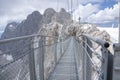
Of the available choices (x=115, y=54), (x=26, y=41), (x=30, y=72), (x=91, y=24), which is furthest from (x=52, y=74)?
(x=91, y=24)

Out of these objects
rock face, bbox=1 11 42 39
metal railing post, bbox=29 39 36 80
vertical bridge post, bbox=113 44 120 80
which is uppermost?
rock face, bbox=1 11 42 39

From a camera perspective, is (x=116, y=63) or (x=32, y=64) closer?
(x=116, y=63)

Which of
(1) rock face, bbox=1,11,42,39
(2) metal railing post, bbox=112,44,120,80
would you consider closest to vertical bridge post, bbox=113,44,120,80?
(2) metal railing post, bbox=112,44,120,80

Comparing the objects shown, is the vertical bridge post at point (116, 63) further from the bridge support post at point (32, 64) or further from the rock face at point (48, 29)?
the bridge support post at point (32, 64)

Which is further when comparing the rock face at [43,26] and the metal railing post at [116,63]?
the rock face at [43,26]

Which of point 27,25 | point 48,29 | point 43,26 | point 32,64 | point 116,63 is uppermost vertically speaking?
point 27,25

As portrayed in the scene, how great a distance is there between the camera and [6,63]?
1484 mm

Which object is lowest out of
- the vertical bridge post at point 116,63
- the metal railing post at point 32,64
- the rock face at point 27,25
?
the metal railing post at point 32,64

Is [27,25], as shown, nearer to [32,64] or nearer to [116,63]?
[32,64]

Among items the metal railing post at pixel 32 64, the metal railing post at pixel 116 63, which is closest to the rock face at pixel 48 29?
the metal railing post at pixel 32 64

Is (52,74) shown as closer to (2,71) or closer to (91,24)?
(2,71)

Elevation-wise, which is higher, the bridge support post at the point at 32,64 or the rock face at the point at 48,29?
the rock face at the point at 48,29

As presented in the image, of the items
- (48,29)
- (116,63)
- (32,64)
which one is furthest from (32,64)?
(48,29)

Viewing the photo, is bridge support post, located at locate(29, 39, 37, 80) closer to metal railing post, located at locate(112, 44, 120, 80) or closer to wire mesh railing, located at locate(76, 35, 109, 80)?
wire mesh railing, located at locate(76, 35, 109, 80)
